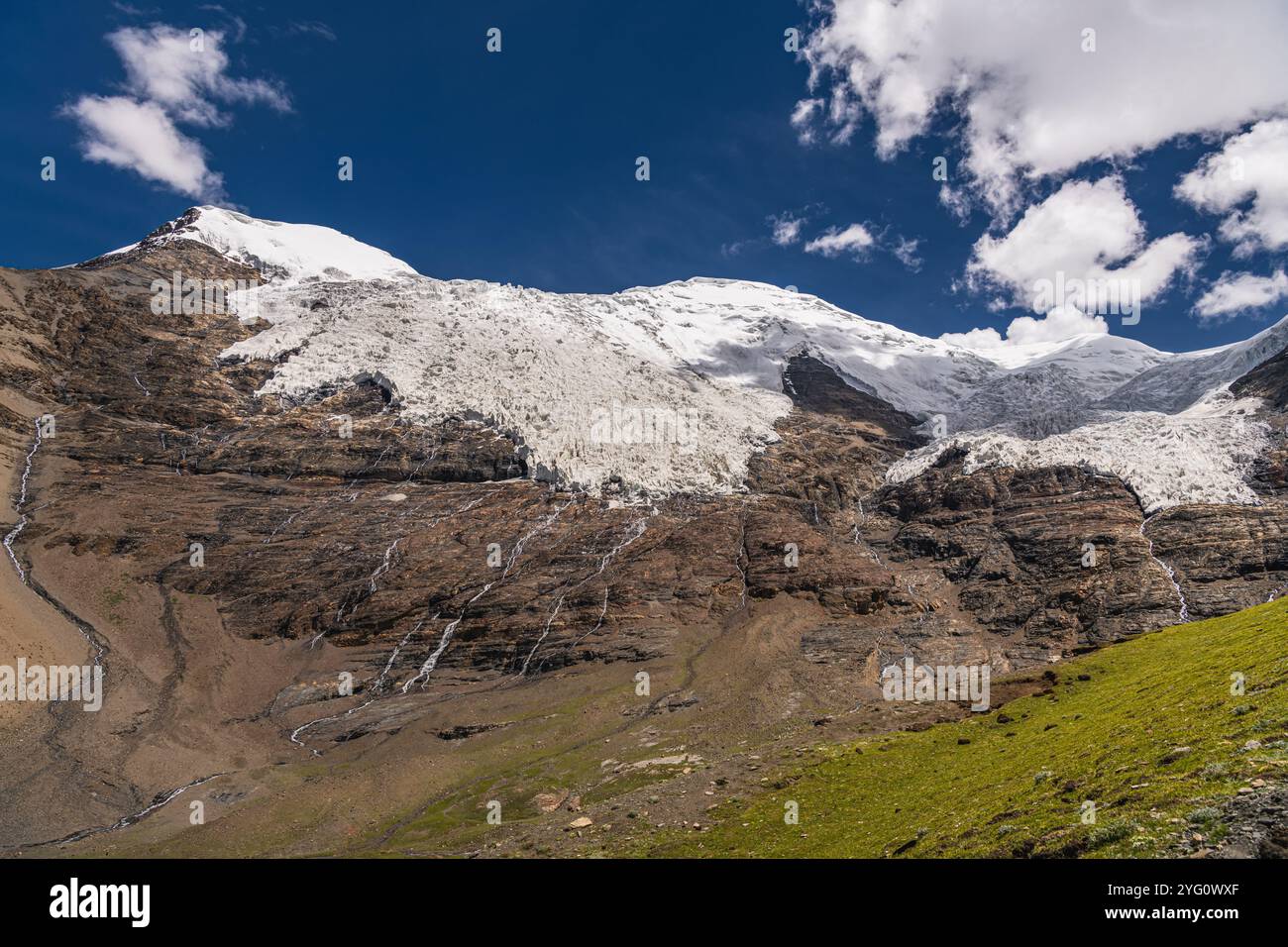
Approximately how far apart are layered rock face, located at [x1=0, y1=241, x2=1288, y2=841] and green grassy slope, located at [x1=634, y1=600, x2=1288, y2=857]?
1428 inches

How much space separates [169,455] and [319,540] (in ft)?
132

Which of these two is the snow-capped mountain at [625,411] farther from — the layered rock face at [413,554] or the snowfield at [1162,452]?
the layered rock face at [413,554]

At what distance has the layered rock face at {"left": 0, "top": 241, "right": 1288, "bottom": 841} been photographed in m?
96.4

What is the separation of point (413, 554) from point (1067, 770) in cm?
11218

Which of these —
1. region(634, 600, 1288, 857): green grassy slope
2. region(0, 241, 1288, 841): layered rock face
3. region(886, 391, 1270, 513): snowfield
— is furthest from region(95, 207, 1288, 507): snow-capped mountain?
region(634, 600, 1288, 857): green grassy slope

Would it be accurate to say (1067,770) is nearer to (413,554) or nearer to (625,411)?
(413,554)

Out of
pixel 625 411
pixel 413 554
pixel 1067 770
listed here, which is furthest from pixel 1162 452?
pixel 413 554

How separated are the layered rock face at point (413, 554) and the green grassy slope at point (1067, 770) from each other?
3628 cm

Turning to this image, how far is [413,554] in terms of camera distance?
408ft

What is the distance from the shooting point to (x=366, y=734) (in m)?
88.5

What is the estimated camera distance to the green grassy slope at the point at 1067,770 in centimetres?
1864

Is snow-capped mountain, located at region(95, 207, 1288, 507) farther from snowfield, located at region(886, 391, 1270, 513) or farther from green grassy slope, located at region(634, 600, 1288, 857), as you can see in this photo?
green grassy slope, located at region(634, 600, 1288, 857)
